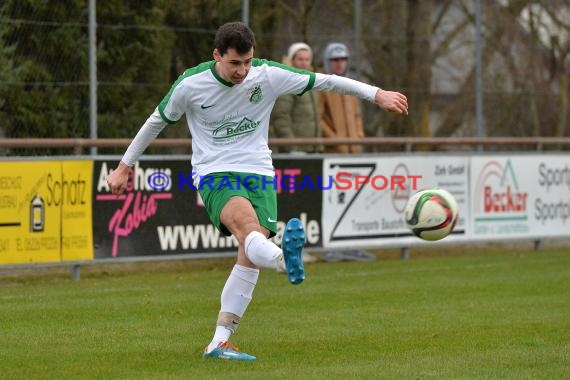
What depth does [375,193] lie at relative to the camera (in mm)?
15531

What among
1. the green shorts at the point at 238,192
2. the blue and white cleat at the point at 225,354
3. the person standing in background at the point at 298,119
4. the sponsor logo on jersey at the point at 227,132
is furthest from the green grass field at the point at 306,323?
the person standing in background at the point at 298,119

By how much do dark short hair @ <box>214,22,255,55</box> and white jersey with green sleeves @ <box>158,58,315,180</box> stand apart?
0.93ft

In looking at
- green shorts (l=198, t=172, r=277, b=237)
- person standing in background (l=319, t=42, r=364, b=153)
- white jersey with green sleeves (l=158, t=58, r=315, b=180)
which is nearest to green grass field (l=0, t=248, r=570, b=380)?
green shorts (l=198, t=172, r=277, b=237)

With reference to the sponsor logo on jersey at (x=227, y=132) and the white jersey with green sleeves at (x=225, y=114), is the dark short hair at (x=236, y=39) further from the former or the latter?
the sponsor logo on jersey at (x=227, y=132)

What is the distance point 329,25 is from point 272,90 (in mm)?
9678

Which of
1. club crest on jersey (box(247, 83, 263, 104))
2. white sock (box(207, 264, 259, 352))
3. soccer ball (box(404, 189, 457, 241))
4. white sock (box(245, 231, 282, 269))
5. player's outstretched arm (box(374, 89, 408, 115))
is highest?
club crest on jersey (box(247, 83, 263, 104))

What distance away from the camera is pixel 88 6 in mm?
14500

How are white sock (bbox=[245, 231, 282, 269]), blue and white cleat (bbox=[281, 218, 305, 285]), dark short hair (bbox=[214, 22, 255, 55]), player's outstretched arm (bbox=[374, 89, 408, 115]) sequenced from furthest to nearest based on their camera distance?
1. player's outstretched arm (bbox=[374, 89, 408, 115])
2. dark short hair (bbox=[214, 22, 255, 55])
3. white sock (bbox=[245, 231, 282, 269])
4. blue and white cleat (bbox=[281, 218, 305, 285])

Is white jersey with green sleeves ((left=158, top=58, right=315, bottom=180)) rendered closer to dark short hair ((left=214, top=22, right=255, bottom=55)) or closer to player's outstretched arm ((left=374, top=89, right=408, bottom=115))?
dark short hair ((left=214, top=22, right=255, bottom=55))

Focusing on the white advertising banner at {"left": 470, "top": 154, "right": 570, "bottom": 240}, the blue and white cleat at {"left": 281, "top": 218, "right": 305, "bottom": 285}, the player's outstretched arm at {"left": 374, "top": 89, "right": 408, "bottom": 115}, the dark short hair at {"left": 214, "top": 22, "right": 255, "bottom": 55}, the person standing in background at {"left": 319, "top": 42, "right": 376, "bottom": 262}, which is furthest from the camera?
the white advertising banner at {"left": 470, "top": 154, "right": 570, "bottom": 240}

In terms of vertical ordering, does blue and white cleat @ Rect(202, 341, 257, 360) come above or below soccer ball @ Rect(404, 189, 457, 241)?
below

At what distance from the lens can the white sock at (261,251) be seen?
732cm

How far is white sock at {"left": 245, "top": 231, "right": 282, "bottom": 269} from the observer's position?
7.32 m

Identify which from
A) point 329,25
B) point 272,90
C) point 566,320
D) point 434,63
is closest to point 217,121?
point 272,90
